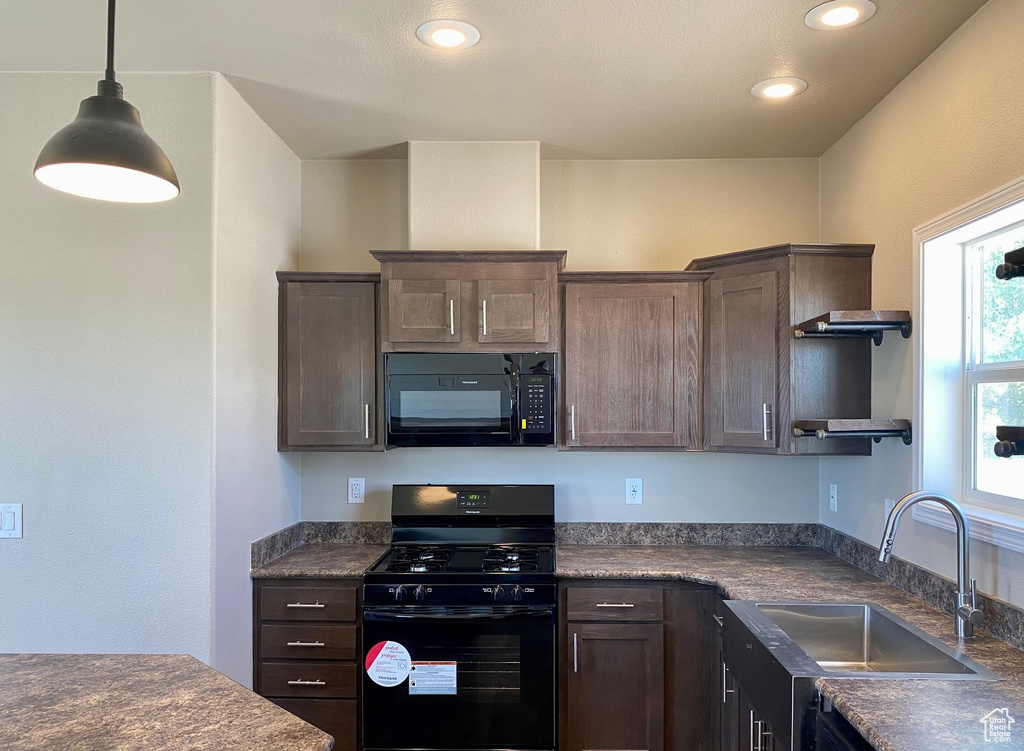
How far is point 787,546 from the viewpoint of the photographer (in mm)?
3158

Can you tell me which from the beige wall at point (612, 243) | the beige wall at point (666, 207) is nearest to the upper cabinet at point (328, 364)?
the beige wall at point (612, 243)

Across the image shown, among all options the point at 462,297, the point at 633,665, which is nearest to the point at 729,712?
the point at 633,665

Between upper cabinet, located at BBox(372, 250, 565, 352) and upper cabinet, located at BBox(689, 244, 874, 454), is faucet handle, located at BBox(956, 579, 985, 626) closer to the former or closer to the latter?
upper cabinet, located at BBox(689, 244, 874, 454)

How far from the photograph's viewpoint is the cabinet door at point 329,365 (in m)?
2.97

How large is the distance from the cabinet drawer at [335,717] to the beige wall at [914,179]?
84.1 inches

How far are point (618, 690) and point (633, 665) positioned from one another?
4.4 inches

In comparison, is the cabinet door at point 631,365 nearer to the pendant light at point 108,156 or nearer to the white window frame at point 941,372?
the white window frame at point 941,372

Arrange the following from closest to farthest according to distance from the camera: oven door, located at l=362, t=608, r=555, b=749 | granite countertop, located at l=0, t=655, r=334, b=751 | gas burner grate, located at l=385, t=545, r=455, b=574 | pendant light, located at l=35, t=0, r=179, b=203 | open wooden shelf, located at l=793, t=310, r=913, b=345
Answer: granite countertop, located at l=0, t=655, r=334, b=751 < pendant light, located at l=35, t=0, r=179, b=203 < open wooden shelf, located at l=793, t=310, r=913, b=345 < oven door, located at l=362, t=608, r=555, b=749 < gas burner grate, located at l=385, t=545, r=455, b=574

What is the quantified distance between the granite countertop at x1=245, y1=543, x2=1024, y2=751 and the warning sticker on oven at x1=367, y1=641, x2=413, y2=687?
1.08ft

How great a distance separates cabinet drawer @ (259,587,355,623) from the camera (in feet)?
8.87

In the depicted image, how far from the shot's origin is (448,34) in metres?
2.11

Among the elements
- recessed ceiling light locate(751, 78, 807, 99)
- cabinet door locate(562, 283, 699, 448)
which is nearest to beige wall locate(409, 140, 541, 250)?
cabinet door locate(562, 283, 699, 448)

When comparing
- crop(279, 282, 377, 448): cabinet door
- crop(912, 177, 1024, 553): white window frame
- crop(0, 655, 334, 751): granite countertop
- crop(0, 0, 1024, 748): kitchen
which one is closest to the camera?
crop(0, 655, 334, 751): granite countertop

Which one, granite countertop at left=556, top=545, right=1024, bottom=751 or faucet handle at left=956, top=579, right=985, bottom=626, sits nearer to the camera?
granite countertop at left=556, top=545, right=1024, bottom=751
